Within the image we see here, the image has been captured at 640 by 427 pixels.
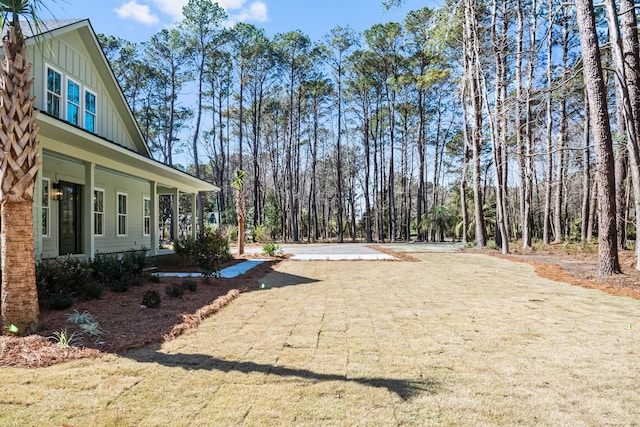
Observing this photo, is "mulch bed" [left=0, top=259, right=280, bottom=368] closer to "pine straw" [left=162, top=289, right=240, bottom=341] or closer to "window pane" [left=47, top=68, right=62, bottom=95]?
→ "pine straw" [left=162, top=289, right=240, bottom=341]

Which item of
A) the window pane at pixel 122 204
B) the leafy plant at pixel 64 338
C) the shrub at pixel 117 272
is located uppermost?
the window pane at pixel 122 204

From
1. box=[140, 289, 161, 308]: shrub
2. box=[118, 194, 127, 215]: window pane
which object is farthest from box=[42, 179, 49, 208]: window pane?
box=[140, 289, 161, 308]: shrub

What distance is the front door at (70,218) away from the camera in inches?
387

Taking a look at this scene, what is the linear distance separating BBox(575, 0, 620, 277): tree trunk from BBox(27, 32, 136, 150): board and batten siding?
1144cm

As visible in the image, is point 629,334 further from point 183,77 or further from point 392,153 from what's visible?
point 183,77

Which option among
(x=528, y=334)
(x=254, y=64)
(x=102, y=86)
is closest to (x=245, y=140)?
(x=254, y=64)

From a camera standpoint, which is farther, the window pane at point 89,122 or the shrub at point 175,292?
the window pane at point 89,122

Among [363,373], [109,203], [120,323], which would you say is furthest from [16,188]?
[109,203]

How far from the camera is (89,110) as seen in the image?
33.8 ft

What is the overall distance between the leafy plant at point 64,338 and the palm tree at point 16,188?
300 mm

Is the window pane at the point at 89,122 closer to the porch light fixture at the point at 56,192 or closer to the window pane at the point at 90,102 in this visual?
the window pane at the point at 90,102

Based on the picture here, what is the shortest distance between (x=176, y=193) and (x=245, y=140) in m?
21.5

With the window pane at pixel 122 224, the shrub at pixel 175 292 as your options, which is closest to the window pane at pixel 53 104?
the window pane at pixel 122 224

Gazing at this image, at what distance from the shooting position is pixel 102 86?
11.0 metres
